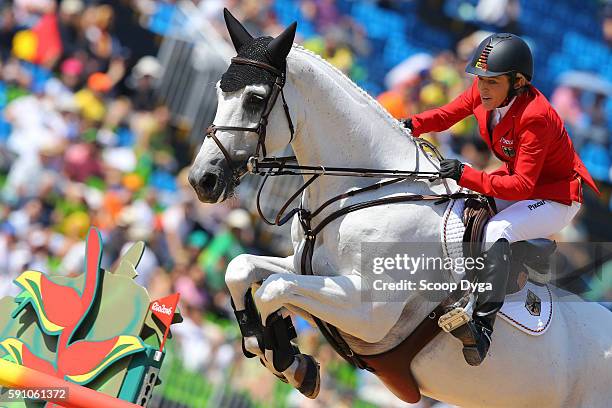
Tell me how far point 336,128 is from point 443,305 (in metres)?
1.05

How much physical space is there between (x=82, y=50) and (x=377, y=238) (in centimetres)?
777

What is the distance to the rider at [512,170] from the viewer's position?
4945 mm

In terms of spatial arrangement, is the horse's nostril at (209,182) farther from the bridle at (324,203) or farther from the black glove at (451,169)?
the black glove at (451,169)

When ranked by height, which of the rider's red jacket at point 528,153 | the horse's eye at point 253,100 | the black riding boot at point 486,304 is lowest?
the black riding boot at point 486,304

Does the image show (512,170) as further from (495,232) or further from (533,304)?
(533,304)

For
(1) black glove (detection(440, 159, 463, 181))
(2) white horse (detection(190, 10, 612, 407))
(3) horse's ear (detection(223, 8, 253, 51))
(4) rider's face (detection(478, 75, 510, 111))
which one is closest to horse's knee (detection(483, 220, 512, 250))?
(2) white horse (detection(190, 10, 612, 407))

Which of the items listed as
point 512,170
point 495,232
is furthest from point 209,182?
point 512,170

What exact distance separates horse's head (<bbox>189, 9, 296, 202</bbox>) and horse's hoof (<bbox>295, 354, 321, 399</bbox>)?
38.6 inches

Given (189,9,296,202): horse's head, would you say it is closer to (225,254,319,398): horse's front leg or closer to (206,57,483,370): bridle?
(206,57,483,370): bridle

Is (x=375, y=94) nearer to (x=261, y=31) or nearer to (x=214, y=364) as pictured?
(x=261, y=31)

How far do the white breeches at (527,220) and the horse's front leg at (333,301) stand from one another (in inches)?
25.2

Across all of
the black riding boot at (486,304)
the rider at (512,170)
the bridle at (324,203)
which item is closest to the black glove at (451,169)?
the rider at (512,170)

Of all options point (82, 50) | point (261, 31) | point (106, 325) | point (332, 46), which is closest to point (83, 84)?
point (82, 50)

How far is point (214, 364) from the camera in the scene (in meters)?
8.56
